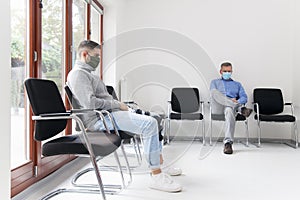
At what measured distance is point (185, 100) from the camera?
15.9 ft

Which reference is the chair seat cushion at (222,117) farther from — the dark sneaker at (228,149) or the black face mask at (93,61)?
the black face mask at (93,61)

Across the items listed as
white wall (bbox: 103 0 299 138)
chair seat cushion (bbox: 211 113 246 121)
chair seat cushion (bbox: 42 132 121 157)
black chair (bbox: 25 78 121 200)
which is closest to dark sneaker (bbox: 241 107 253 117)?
chair seat cushion (bbox: 211 113 246 121)

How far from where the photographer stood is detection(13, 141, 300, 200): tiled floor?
230cm

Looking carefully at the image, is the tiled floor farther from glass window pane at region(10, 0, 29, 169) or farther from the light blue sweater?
the light blue sweater

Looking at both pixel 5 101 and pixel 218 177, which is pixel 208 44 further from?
pixel 5 101

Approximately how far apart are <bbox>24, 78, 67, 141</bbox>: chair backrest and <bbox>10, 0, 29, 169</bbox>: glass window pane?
0.27 metres

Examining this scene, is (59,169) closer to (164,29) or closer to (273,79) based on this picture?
(164,29)

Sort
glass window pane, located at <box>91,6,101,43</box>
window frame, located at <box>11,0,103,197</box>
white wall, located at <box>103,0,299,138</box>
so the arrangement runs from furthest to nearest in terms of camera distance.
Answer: white wall, located at <box>103,0,299,138</box>
glass window pane, located at <box>91,6,101,43</box>
window frame, located at <box>11,0,103,197</box>

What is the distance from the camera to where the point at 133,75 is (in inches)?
207

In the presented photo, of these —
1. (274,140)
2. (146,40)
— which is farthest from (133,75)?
(274,140)

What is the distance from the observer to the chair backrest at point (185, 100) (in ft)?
15.8

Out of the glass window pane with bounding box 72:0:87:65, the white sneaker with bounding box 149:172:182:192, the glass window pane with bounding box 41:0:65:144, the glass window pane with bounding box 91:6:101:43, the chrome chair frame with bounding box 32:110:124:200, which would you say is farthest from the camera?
the glass window pane with bounding box 91:6:101:43

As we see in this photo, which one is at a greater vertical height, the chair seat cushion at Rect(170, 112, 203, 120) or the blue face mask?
the blue face mask

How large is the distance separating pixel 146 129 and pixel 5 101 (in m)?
1.29
